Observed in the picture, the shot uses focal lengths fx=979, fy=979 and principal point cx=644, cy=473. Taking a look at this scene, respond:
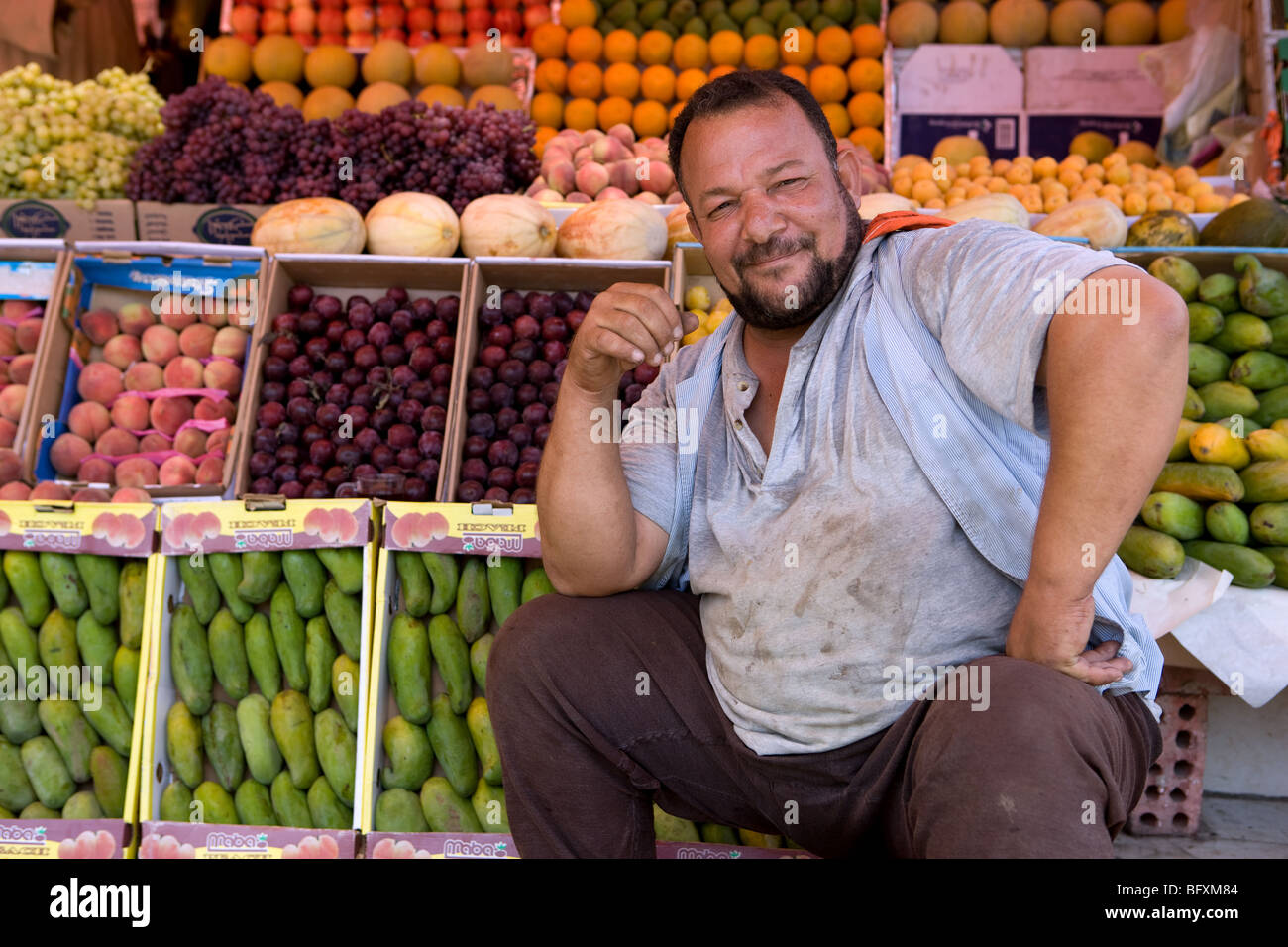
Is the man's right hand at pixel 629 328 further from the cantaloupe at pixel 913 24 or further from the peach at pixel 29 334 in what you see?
the cantaloupe at pixel 913 24

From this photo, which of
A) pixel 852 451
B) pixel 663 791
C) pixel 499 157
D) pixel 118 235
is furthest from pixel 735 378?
pixel 118 235

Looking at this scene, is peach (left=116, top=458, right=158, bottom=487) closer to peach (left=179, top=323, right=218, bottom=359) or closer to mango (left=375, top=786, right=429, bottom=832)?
peach (left=179, top=323, right=218, bottom=359)

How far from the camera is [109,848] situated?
210 cm

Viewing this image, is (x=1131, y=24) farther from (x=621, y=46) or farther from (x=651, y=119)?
(x=621, y=46)

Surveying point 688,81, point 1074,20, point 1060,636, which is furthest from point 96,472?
point 1074,20

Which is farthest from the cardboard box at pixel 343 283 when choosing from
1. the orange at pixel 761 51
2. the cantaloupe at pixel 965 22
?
the cantaloupe at pixel 965 22

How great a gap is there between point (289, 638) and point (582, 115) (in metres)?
3.42

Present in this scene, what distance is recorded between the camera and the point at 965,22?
4.88m

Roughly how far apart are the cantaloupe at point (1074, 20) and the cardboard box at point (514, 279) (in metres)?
3.21

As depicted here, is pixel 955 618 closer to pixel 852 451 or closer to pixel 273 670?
pixel 852 451

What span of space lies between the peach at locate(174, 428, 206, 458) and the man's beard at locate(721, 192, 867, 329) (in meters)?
1.91

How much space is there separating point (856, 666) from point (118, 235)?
3028mm

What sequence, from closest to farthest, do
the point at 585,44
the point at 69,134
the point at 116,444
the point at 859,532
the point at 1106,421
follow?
1. the point at 1106,421
2. the point at 859,532
3. the point at 116,444
4. the point at 69,134
5. the point at 585,44

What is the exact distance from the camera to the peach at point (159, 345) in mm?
2912
